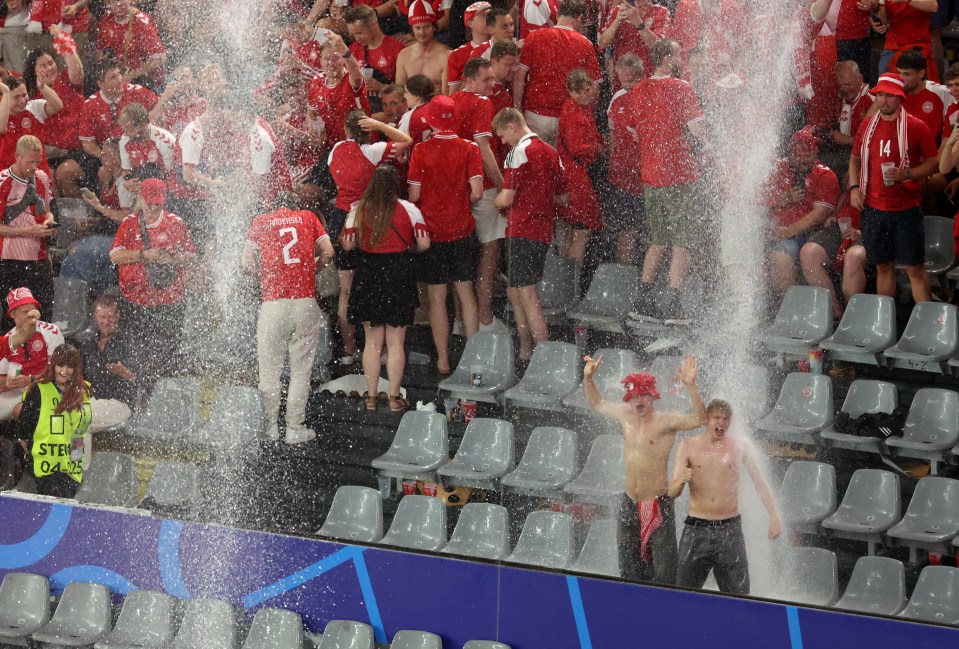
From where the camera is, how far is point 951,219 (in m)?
6.34

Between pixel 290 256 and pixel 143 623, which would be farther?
pixel 290 256

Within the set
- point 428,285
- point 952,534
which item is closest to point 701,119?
point 428,285

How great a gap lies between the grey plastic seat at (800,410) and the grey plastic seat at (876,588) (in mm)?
568

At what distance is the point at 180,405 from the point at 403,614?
185cm

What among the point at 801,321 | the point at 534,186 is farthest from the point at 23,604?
the point at 801,321

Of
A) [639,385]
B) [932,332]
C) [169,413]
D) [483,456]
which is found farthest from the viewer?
[169,413]

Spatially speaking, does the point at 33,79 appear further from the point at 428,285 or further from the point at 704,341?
the point at 704,341

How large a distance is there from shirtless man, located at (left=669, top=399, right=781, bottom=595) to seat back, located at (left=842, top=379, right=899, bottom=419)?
18.0 inches

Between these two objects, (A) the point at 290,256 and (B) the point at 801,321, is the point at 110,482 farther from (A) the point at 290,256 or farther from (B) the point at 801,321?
(B) the point at 801,321

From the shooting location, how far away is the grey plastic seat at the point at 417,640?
6.85 m

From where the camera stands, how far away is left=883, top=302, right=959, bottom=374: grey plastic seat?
6.18m

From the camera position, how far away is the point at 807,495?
6398 millimetres

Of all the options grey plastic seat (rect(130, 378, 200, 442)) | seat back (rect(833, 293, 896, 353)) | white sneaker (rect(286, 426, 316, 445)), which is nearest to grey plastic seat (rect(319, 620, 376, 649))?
white sneaker (rect(286, 426, 316, 445))

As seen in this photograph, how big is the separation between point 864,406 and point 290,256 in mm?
2979
